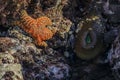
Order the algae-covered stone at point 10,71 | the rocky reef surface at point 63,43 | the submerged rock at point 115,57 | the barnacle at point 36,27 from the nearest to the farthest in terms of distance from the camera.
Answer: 1. the algae-covered stone at point 10,71
2. the submerged rock at point 115,57
3. the rocky reef surface at point 63,43
4. the barnacle at point 36,27

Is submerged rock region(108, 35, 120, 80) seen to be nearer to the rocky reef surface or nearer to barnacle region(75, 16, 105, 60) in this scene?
the rocky reef surface

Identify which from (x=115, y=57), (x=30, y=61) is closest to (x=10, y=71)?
(x=30, y=61)

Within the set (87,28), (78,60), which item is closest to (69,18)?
(87,28)

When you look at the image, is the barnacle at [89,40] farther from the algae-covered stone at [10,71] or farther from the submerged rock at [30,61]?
the algae-covered stone at [10,71]

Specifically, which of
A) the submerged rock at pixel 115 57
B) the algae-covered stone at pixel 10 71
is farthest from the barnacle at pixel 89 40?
the algae-covered stone at pixel 10 71

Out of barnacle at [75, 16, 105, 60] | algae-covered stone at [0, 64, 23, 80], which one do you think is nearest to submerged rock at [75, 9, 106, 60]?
barnacle at [75, 16, 105, 60]

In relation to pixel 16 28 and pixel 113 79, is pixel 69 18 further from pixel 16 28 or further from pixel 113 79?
pixel 113 79
